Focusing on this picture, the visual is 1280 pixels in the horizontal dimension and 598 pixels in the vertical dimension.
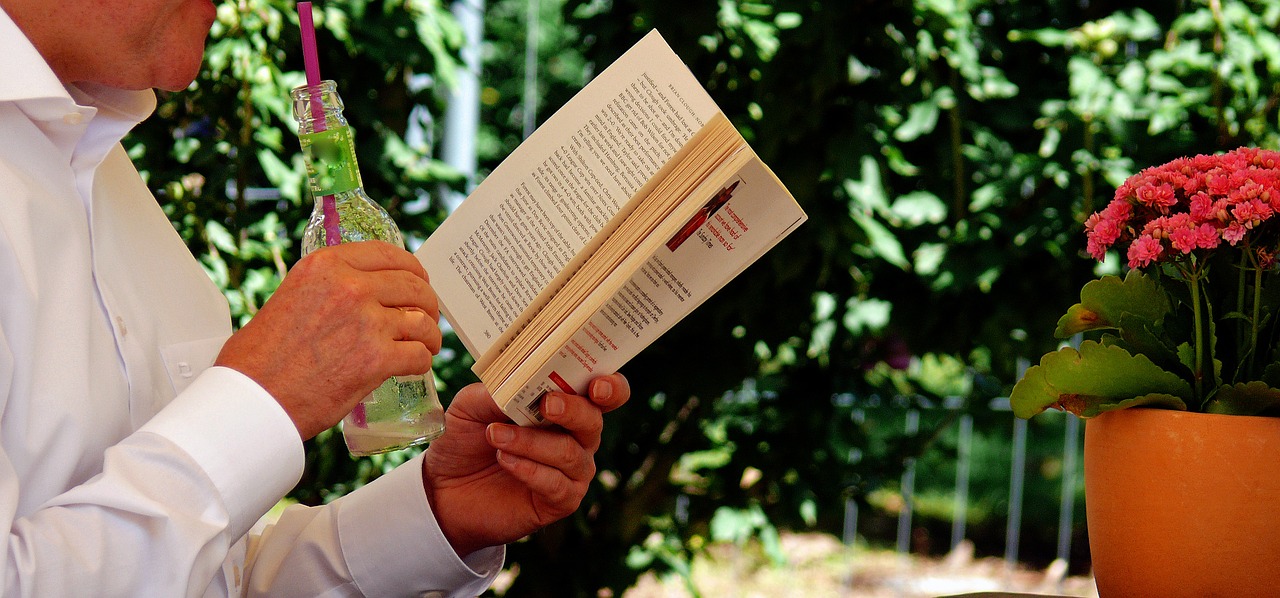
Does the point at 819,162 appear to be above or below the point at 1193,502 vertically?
below

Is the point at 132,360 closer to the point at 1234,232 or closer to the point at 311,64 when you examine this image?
the point at 311,64

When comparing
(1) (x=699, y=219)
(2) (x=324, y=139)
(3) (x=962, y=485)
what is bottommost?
(3) (x=962, y=485)

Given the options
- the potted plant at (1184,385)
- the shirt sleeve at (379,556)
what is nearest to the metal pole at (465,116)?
the shirt sleeve at (379,556)

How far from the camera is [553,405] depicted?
3.51 feet

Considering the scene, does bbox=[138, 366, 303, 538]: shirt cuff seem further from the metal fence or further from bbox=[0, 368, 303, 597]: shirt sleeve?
the metal fence

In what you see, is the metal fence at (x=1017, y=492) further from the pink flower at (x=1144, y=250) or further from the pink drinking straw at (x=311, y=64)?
the pink drinking straw at (x=311, y=64)

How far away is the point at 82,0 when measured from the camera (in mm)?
957

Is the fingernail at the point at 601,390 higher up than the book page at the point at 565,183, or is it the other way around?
the book page at the point at 565,183

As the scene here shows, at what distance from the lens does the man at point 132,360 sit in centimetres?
87

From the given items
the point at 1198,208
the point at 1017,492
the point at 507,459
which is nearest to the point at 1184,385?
the point at 1198,208

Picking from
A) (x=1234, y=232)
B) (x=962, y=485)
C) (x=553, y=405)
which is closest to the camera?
(x=1234, y=232)

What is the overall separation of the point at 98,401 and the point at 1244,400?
35.3 inches

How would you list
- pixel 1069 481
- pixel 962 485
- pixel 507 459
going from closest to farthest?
pixel 507 459, pixel 1069 481, pixel 962 485

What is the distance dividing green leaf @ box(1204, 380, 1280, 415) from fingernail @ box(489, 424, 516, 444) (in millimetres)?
611
